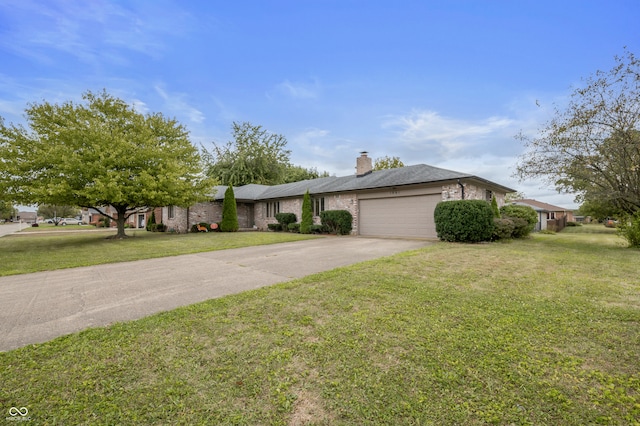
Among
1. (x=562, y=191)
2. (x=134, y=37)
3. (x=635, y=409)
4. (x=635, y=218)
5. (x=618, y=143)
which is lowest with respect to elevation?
(x=635, y=409)

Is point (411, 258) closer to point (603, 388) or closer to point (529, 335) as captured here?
point (529, 335)

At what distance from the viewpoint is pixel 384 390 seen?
2.23 meters

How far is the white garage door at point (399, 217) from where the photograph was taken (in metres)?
13.6

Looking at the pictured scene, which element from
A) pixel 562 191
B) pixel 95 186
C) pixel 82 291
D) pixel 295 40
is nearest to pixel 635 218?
pixel 562 191

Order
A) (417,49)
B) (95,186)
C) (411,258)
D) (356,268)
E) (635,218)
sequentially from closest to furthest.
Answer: (356,268) → (411,258) → (635,218) → (417,49) → (95,186)

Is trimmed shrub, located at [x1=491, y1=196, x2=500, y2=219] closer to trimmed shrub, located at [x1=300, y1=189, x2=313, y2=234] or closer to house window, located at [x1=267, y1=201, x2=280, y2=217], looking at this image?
trimmed shrub, located at [x1=300, y1=189, x2=313, y2=234]

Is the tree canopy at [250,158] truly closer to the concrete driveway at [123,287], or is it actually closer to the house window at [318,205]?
the house window at [318,205]

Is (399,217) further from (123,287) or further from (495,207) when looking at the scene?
(123,287)

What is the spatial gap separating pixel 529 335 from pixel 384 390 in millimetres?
1976

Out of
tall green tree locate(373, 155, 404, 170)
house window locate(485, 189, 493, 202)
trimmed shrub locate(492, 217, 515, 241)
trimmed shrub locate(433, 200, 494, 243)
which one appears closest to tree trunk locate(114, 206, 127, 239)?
trimmed shrub locate(433, 200, 494, 243)

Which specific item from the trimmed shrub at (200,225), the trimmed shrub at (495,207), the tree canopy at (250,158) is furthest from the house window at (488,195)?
the tree canopy at (250,158)

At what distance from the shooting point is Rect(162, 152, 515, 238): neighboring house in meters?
13.4

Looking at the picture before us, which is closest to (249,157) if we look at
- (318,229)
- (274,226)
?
(274,226)

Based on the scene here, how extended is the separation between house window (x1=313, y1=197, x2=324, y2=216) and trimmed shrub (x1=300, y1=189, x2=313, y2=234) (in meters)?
0.72
